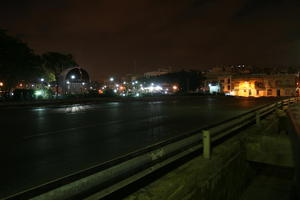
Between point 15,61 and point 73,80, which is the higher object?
point 15,61

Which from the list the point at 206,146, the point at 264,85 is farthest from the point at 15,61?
the point at 264,85

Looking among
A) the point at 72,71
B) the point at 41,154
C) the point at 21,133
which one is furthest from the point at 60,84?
the point at 41,154

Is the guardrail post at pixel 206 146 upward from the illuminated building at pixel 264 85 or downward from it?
downward

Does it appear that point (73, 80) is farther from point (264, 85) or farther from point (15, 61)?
point (264, 85)

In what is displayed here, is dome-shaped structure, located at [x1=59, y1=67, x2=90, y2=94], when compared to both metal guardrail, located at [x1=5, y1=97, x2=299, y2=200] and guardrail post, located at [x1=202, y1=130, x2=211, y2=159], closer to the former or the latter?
guardrail post, located at [x1=202, y1=130, x2=211, y2=159]

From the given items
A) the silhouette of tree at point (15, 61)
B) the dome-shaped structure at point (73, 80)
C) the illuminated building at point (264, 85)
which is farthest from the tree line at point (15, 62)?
the illuminated building at point (264, 85)

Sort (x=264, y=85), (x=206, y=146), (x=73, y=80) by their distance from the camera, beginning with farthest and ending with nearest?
(x=264, y=85) → (x=73, y=80) → (x=206, y=146)

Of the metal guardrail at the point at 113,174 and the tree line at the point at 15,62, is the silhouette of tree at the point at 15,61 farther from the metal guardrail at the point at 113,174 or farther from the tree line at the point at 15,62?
the metal guardrail at the point at 113,174

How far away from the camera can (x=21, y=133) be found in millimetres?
11414

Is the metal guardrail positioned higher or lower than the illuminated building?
lower

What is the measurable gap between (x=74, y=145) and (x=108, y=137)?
177 cm

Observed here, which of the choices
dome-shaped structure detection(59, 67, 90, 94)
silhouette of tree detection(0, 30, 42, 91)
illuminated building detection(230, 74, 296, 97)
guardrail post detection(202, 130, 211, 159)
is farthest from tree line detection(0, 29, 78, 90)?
illuminated building detection(230, 74, 296, 97)

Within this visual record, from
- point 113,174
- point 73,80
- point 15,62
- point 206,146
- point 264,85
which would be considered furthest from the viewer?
point 264,85

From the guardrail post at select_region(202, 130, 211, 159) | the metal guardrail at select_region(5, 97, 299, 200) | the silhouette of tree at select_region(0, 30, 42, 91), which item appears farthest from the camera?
the silhouette of tree at select_region(0, 30, 42, 91)
